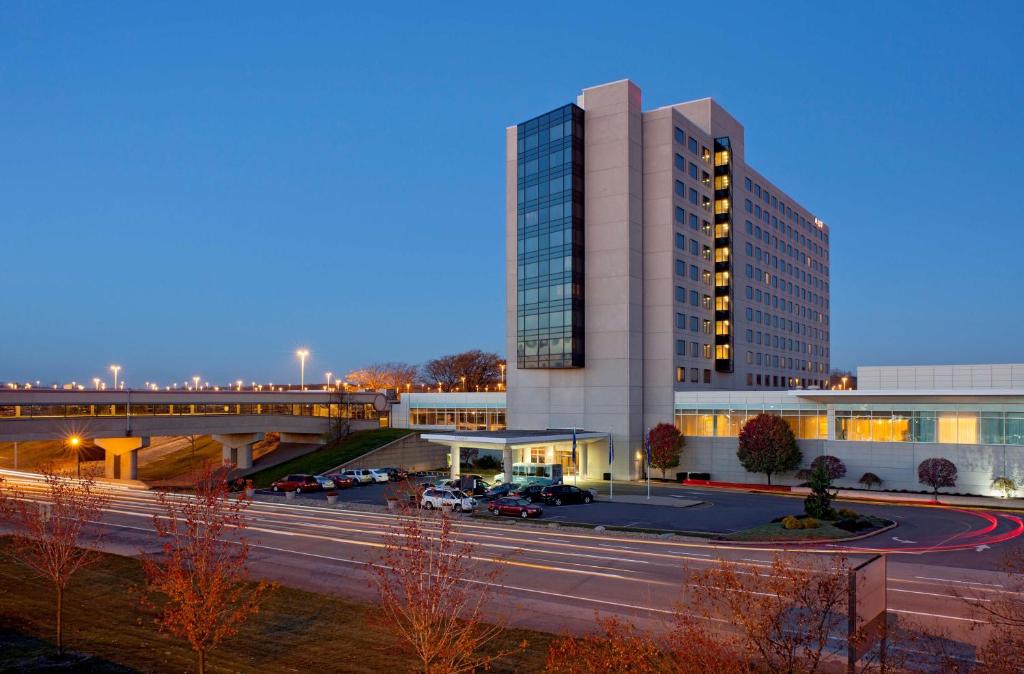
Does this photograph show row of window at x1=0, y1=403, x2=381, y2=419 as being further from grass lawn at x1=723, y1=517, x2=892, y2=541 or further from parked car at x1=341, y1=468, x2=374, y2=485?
grass lawn at x1=723, y1=517, x2=892, y2=541

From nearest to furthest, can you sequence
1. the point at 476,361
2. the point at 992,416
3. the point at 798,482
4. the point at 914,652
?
the point at 914,652
the point at 992,416
the point at 798,482
the point at 476,361

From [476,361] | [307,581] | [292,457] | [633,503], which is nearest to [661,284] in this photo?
[633,503]

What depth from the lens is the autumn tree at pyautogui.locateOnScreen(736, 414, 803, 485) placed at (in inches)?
2489

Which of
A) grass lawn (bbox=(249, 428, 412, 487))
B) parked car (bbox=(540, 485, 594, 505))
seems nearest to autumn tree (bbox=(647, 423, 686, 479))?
parked car (bbox=(540, 485, 594, 505))

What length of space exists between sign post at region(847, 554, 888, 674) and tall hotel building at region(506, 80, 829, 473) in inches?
2370

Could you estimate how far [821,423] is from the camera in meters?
64.5

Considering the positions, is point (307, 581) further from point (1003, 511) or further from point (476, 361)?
point (476, 361)

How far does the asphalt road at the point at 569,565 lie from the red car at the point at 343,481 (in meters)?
21.0

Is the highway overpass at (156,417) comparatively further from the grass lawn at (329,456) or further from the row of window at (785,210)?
the row of window at (785,210)

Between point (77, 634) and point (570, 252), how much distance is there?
57716 mm

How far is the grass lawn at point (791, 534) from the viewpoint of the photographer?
121ft

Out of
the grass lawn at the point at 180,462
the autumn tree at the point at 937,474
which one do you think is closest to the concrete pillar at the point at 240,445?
the grass lawn at the point at 180,462

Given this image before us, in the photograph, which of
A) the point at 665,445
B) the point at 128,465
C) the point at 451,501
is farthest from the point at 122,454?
the point at 665,445

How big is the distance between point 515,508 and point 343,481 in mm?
25037
